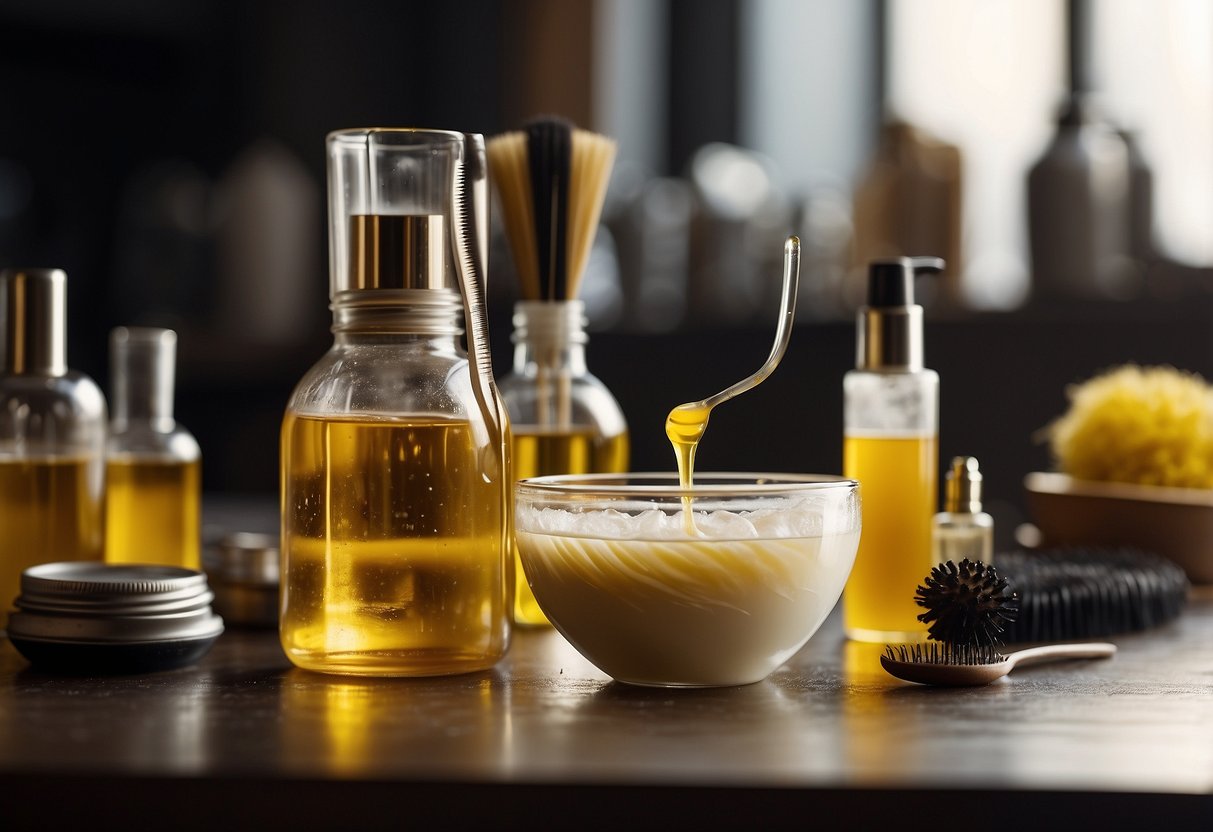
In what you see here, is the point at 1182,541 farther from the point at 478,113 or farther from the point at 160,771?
the point at 478,113

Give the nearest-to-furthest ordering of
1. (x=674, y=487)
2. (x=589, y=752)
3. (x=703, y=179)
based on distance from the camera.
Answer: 1. (x=589, y=752)
2. (x=674, y=487)
3. (x=703, y=179)

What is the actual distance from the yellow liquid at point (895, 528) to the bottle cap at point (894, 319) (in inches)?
1.8

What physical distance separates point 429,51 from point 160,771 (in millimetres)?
2201

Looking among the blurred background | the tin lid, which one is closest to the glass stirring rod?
the tin lid

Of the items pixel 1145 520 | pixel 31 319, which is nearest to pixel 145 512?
pixel 31 319

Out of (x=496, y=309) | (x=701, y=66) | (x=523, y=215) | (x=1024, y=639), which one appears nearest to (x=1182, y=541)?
(x=1024, y=639)

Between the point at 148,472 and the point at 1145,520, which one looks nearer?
the point at 148,472

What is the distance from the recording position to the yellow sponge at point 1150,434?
3.24 ft

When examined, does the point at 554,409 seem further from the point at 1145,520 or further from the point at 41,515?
the point at 1145,520

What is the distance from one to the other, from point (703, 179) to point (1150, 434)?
1.12 m

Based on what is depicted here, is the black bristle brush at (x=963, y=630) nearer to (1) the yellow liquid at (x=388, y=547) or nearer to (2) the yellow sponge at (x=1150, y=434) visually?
(1) the yellow liquid at (x=388, y=547)

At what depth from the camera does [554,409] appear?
0.81 meters

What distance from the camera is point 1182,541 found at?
974 mm

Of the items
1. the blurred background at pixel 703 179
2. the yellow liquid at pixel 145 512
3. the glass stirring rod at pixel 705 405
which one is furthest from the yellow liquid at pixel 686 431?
the blurred background at pixel 703 179
